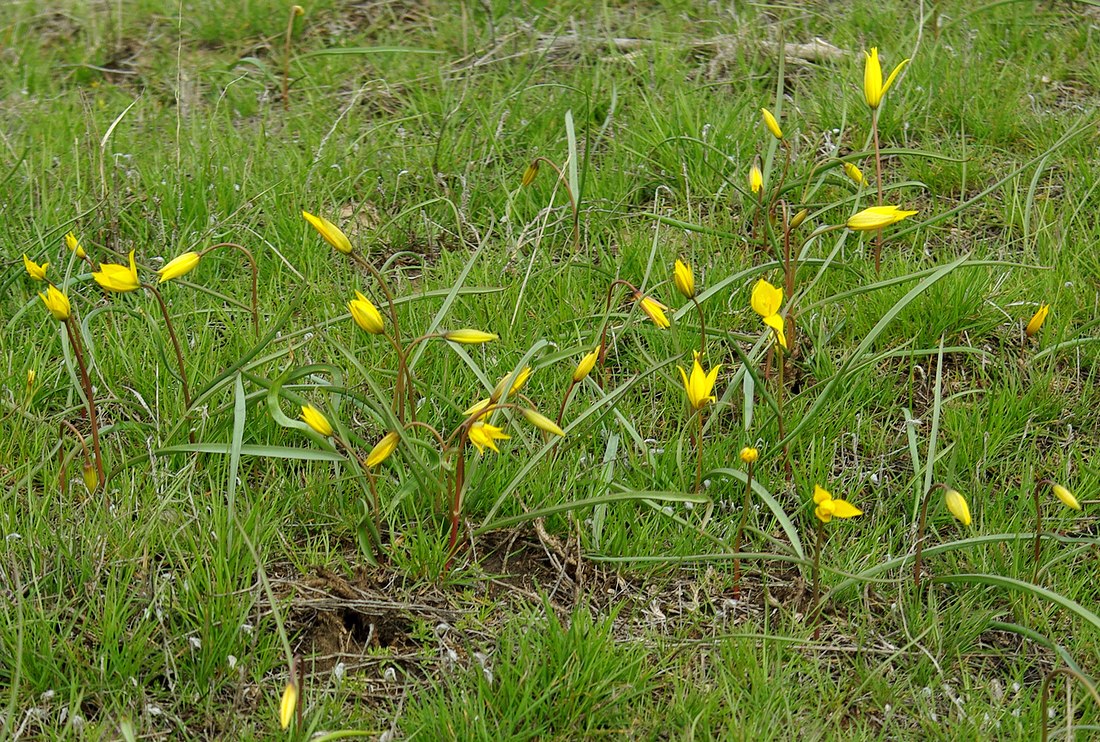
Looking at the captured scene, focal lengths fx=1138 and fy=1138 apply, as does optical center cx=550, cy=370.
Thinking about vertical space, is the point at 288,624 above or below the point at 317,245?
below

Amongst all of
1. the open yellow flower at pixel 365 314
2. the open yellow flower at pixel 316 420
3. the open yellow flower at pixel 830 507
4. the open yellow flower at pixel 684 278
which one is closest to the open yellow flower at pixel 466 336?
the open yellow flower at pixel 365 314

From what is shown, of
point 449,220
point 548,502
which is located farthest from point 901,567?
point 449,220

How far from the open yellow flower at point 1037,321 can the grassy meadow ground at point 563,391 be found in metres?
0.09

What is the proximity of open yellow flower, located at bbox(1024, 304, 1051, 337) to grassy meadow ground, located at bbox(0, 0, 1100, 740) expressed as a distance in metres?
0.09

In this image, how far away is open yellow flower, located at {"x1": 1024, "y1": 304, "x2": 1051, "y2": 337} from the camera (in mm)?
2430

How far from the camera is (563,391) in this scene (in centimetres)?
247

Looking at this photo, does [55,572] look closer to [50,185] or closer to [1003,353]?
[50,185]

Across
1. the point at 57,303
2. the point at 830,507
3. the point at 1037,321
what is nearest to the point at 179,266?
the point at 57,303

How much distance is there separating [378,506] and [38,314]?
1.06m

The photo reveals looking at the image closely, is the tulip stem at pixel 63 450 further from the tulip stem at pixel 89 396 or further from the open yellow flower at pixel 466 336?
the open yellow flower at pixel 466 336

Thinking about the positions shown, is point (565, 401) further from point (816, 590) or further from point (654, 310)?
point (816, 590)

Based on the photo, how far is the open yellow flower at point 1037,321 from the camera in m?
2.43

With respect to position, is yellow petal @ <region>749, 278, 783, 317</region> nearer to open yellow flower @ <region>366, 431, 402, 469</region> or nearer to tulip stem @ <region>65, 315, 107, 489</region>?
open yellow flower @ <region>366, 431, 402, 469</region>

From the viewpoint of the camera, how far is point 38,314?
265cm
